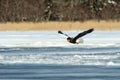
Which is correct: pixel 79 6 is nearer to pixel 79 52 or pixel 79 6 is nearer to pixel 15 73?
pixel 79 52

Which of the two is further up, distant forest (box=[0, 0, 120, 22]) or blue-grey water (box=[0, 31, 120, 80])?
blue-grey water (box=[0, 31, 120, 80])

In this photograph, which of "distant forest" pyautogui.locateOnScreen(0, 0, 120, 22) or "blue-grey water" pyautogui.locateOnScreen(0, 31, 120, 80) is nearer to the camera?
"blue-grey water" pyautogui.locateOnScreen(0, 31, 120, 80)

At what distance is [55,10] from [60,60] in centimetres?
2879

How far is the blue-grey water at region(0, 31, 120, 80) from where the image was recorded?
34.5 feet

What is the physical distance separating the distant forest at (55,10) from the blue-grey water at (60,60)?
67.0 feet

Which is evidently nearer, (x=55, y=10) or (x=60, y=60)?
(x=60, y=60)

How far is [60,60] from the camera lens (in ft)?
41.7

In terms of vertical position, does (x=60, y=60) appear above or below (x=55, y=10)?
above

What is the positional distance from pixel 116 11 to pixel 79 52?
2666 centimetres

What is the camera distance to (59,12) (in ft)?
133

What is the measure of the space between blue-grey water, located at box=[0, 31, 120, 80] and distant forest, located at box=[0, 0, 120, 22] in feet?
67.0

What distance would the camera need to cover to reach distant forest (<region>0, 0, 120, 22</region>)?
1527 inches

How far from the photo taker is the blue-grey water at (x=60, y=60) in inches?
414

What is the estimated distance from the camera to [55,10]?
41.4 m
